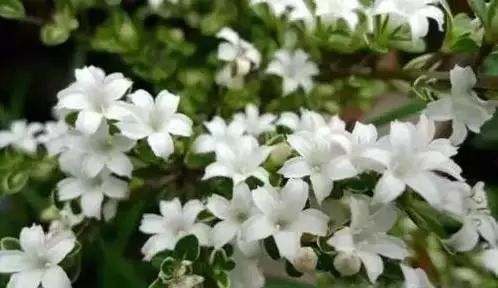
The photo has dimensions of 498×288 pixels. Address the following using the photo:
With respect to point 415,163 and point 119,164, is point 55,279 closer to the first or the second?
point 119,164

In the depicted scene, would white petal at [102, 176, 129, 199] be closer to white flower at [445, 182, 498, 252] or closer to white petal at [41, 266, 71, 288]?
white petal at [41, 266, 71, 288]

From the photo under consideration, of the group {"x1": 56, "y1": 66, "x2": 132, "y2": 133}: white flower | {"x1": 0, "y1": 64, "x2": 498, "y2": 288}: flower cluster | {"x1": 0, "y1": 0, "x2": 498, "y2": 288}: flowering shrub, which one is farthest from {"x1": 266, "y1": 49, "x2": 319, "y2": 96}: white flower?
{"x1": 56, "y1": 66, "x2": 132, "y2": 133}: white flower

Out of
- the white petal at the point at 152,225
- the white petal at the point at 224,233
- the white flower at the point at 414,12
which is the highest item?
the white flower at the point at 414,12

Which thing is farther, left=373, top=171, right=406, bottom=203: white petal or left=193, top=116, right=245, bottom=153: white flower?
left=193, top=116, right=245, bottom=153: white flower

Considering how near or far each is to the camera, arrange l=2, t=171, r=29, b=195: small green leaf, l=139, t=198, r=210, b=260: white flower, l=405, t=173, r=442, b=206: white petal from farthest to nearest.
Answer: l=2, t=171, r=29, b=195: small green leaf < l=139, t=198, r=210, b=260: white flower < l=405, t=173, r=442, b=206: white petal

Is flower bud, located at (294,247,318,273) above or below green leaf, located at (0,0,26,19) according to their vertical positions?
below

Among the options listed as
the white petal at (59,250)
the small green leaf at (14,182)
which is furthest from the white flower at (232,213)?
the small green leaf at (14,182)

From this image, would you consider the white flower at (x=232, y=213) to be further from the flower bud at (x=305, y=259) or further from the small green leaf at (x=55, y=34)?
the small green leaf at (x=55, y=34)
